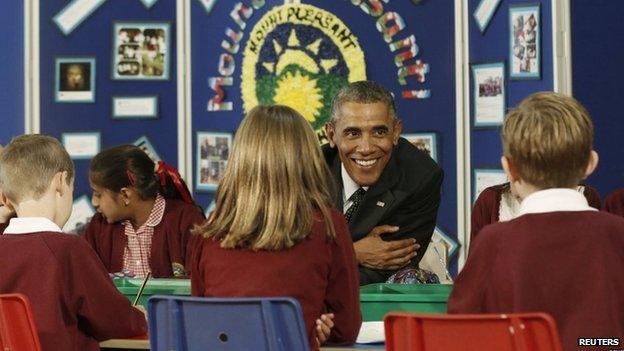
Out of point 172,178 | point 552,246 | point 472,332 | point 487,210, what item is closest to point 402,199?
point 487,210

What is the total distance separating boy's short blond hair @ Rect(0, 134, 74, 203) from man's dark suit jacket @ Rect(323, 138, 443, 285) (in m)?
1.35

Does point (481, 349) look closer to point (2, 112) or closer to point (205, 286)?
point (205, 286)

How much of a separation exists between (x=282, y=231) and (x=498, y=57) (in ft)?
10.1

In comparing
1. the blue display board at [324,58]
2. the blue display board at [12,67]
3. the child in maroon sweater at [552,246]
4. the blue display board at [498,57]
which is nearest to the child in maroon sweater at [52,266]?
the child in maroon sweater at [552,246]

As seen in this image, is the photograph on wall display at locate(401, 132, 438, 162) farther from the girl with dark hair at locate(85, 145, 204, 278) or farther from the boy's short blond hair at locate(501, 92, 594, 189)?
the boy's short blond hair at locate(501, 92, 594, 189)

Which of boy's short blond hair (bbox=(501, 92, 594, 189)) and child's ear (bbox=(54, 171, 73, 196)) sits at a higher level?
boy's short blond hair (bbox=(501, 92, 594, 189))

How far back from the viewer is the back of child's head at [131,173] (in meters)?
5.16

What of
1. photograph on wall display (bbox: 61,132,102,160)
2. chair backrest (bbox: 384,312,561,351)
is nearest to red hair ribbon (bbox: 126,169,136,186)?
photograph on wall display (bbox: 61,132,102,160)

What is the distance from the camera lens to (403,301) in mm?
3447

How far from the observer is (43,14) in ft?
21.9

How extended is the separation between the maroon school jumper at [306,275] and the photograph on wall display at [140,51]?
11.9 ft

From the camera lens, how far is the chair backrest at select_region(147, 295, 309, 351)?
108 inches

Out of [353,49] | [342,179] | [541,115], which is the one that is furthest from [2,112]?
[541,115]

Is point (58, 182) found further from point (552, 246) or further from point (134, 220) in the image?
point (134, 220)
